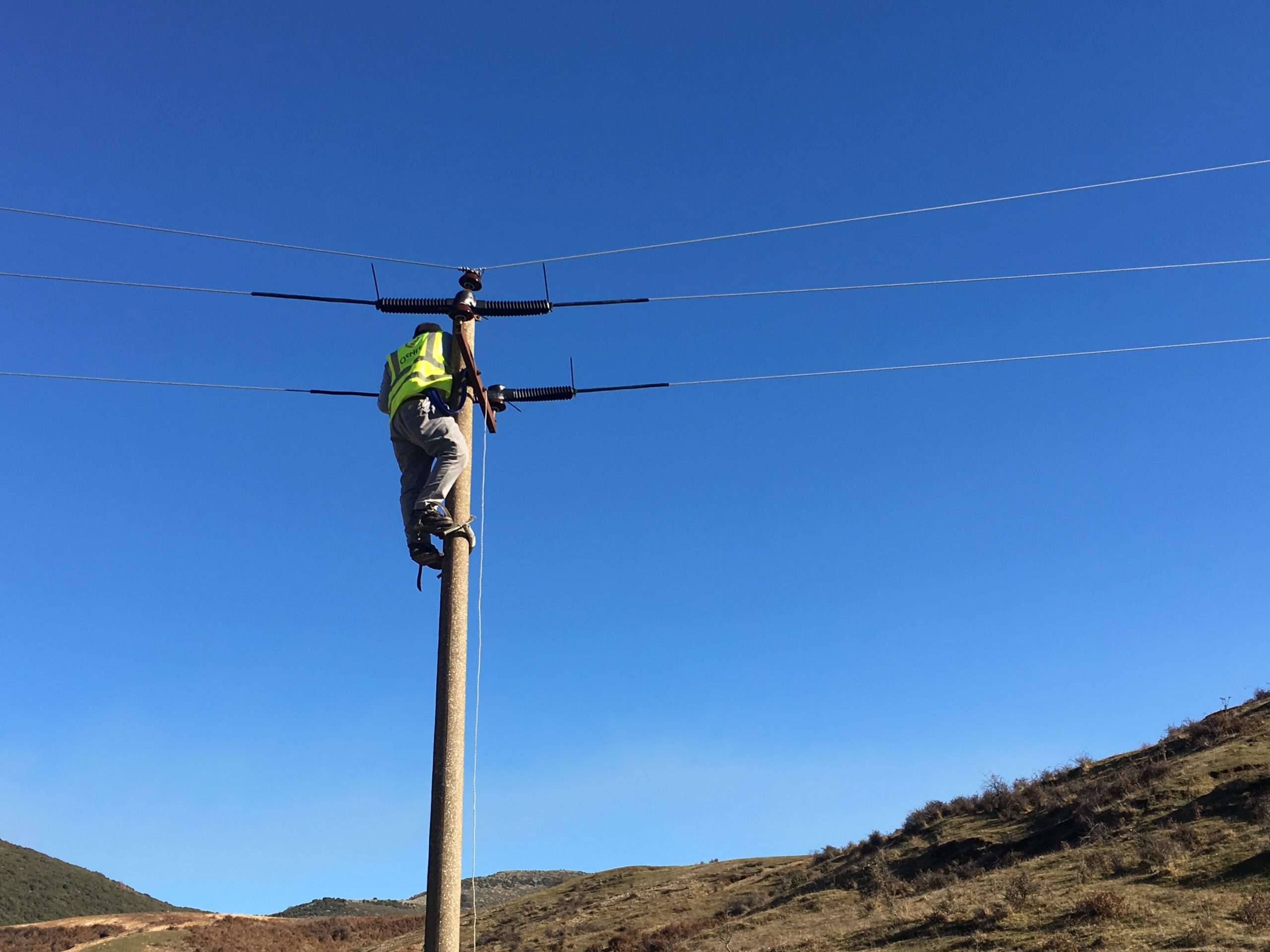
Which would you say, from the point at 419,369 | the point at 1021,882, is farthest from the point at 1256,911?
the point at 419,369

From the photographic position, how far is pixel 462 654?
9.19 meters

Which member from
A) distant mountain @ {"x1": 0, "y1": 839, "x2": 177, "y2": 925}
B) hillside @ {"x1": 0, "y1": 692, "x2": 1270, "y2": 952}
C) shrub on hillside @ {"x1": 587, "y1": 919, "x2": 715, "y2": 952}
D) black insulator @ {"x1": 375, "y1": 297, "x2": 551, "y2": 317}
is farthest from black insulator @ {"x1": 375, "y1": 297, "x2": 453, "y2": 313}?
distant mountain @ {"x1": 0, "y1": 839, "x2": 177, "y2": 925}

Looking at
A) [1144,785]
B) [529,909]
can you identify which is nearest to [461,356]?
[1144,785]

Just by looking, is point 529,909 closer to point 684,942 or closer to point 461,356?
point 684,942

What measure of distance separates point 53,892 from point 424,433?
75.4 m

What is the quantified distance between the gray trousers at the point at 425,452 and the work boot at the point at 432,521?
0.27 feet

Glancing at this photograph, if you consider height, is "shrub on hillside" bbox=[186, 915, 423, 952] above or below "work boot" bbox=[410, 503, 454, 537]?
above

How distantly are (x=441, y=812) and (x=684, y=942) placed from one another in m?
19.7

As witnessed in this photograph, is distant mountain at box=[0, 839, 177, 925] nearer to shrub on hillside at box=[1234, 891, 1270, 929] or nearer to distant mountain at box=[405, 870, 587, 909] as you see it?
distant mountain at box=[405, 870, 587, 909]

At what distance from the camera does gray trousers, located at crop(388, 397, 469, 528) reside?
9719 millimetres

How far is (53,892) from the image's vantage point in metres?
68.7

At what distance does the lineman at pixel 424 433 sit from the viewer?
9.59 metres

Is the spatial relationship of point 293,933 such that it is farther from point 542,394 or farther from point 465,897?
point 542,394

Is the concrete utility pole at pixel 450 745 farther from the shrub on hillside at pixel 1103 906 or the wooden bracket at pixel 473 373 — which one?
the shrub on hillside at pixel 1103 906
